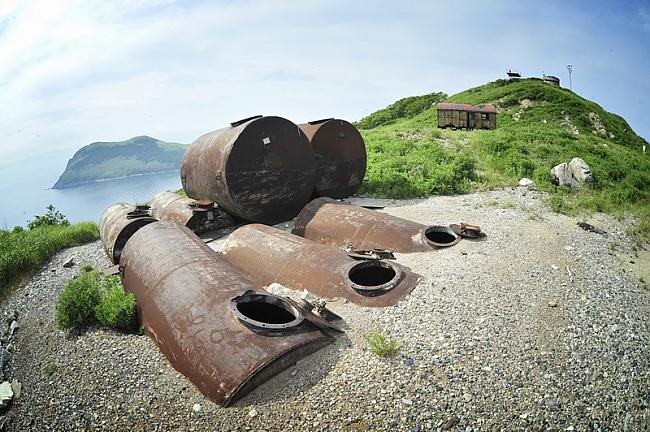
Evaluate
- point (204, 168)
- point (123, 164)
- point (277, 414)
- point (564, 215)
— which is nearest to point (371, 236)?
point (277, 414)

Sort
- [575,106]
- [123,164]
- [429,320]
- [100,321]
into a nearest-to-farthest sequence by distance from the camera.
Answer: [429,320]
[100,321]
[575,106]
[123,164]

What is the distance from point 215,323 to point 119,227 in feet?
17.1

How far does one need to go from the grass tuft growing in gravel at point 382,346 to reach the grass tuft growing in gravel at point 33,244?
26.3ft

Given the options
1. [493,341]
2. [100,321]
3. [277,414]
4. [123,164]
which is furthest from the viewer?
[123,164]

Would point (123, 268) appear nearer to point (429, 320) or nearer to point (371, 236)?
point (371, 236)

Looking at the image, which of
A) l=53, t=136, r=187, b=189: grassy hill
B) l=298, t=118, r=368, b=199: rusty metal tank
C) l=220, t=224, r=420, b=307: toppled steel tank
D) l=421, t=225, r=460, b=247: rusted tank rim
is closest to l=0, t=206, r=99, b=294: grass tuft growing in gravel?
l=220, t=224, r=420, b=307: toppled steel tank

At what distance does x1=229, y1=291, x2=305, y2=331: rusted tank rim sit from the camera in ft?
12.5

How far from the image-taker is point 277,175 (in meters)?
9.01

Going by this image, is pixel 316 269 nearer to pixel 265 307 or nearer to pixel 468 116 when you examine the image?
pixel 265 307

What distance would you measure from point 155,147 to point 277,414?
169676 mm

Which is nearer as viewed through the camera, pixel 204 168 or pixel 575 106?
pixel 204 168

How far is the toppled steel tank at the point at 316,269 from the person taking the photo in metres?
5.14

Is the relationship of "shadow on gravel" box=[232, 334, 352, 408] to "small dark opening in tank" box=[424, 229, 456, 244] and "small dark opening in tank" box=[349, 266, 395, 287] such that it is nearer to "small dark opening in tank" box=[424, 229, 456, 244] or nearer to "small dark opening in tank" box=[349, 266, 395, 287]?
"small dark opening in tank" box=[349, 266, 395, 287]

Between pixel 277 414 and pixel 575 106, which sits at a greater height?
pixel 575 106
